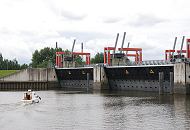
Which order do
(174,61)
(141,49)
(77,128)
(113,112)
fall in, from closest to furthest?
1. (77,128)
2. (113,112)
3. (174,61)
4. (141,49)

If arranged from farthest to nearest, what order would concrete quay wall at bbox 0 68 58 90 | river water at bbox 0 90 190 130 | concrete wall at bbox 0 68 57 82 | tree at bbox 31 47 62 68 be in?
tree at bbox 31 47 62 68 < concrete wall at bbox 0 68 57 82 < concrete quay wall at bbox 0 68 58 90 < river water at bbox 0 90 190 130

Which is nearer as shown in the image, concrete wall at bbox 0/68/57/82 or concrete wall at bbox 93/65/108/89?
concrete wall at bbox 93/65/108/89

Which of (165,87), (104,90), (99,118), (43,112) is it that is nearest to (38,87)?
(104,90)

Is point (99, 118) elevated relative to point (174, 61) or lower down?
lower down

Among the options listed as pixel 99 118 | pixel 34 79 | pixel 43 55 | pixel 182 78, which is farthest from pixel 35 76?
pixel 99 118

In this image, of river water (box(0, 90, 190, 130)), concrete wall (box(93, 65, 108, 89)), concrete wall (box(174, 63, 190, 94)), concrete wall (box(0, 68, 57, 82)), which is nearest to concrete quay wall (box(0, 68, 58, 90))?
concrete wall (box(0, 68, 57, 82))

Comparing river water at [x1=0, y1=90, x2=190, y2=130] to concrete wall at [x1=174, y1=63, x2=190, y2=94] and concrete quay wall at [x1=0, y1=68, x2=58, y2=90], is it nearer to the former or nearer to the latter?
concrete wall at [x1=174, y1=63, x2=190, y2=94]

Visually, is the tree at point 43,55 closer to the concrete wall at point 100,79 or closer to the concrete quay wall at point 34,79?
the concrete quay wall at point 34,79

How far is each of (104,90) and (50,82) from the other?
82.2 feet

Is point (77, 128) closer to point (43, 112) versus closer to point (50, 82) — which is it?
Result: point (43, 112)

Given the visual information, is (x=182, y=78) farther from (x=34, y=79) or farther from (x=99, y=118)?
(x=34, y=79)

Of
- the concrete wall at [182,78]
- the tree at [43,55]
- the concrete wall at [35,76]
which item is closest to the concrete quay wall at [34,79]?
the concrete wall at [35,76]

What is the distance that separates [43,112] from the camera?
134ft

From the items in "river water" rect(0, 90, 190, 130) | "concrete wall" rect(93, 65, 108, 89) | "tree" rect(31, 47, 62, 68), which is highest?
"tree" rect(31, 47, 62, 68)
